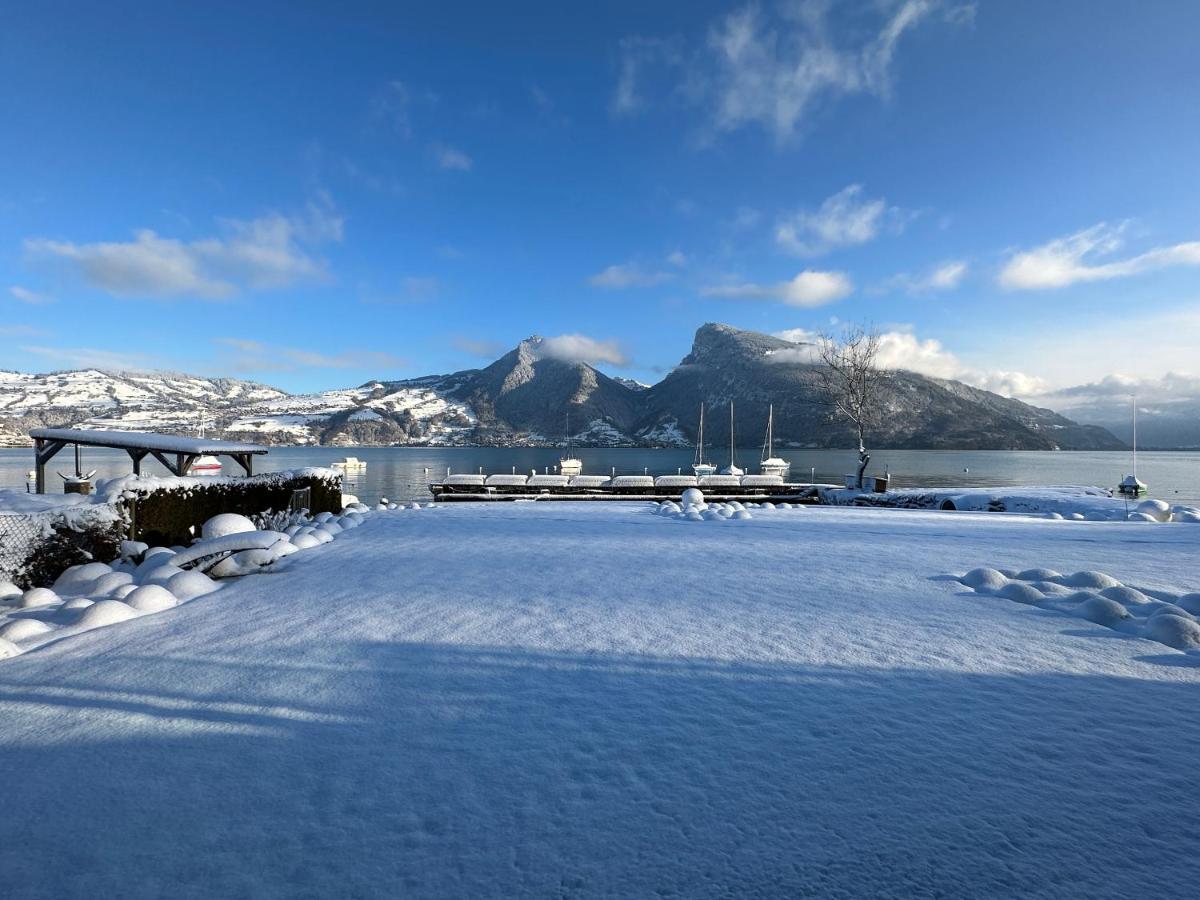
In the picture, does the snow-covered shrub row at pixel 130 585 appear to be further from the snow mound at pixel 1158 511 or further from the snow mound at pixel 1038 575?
the snow mound at pixel 1158 511

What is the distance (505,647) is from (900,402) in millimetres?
216782

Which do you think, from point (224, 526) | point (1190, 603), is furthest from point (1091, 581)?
point (224, 526)

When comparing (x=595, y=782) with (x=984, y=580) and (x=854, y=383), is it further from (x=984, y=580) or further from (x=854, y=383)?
(x=854, y=383)

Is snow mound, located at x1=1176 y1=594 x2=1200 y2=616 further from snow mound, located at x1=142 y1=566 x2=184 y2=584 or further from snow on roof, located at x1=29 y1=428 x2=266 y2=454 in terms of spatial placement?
snow on roof, located at x1=29 y1=428 x2=266 y2=454

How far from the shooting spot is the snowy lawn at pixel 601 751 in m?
2.14

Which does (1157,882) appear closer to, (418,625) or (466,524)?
(418,625)

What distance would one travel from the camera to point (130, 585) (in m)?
6.65

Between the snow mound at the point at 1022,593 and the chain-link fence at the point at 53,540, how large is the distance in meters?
11.8

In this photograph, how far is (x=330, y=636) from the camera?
16.1 ft

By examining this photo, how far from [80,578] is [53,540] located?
3.36ft

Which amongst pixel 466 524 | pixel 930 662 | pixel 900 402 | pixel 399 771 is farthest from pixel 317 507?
pixel 900 402

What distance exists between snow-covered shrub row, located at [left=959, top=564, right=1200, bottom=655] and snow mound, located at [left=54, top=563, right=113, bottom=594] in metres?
10.6

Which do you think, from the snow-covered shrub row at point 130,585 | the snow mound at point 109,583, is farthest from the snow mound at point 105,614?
the snow mound at point 109,583

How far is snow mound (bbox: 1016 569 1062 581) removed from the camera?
22.3 ft
